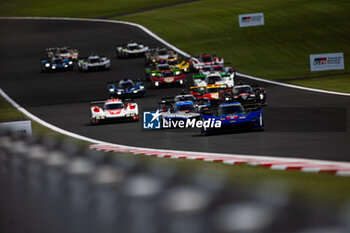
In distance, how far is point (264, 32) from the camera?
70312mm

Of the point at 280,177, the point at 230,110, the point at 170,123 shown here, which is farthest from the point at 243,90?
the point at 280,177

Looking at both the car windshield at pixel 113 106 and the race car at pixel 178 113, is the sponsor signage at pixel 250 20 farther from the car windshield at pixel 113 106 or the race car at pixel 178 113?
the race car at pixel 178 113

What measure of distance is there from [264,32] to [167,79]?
25153mm

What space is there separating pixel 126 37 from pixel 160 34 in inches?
151

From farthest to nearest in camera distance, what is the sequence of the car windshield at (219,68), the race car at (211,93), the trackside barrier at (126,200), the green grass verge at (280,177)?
1. the car windshield at (219,68)
2. the race car at (211,93)
3. the green grass verge at (280,177)
4. the trackside barrier at (126,200)

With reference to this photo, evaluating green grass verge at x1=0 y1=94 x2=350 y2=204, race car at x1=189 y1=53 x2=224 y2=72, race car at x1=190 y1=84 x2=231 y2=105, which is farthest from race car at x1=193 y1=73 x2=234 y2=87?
green grass verge at x1=0 y1=94 x2=350 y2=204

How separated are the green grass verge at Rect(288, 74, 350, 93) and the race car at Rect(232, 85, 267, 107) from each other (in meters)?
5.82

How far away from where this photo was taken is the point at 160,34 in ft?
249

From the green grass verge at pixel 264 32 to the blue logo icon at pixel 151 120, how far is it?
98.0 ft

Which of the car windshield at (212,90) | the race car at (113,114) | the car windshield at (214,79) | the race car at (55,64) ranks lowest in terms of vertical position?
the race car at (55,64)

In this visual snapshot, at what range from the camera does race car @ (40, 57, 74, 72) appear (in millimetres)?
60750

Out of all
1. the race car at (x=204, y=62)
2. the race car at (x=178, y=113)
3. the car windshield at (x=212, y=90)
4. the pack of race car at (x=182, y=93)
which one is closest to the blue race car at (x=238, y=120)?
the pack of race car at (x=182, y=93)

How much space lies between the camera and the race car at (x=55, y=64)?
60.8 m

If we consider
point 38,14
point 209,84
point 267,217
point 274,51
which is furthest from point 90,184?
point 38,14
